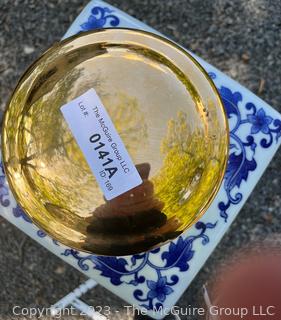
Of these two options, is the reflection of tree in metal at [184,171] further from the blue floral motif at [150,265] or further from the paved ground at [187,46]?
the paved ground at [187,46]

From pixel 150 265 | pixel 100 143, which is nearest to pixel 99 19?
pixel 100 143

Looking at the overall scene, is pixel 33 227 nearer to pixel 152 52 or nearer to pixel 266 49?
pixel 152 52

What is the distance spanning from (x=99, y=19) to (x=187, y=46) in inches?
7.8

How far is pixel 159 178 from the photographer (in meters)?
0.47

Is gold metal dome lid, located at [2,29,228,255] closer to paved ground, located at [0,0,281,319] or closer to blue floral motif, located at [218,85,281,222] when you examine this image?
blue floral motif, located at [218,85,281,222]

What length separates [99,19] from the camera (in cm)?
57

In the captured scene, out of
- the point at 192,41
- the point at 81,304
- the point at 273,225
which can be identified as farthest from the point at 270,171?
the point at 81,304

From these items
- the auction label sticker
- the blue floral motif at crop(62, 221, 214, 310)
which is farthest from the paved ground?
the auction label sticker

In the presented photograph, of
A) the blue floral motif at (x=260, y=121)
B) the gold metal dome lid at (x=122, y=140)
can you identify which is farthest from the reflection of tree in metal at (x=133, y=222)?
the blue floral motif at (x=260, y=121)

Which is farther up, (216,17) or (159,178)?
(216,17)

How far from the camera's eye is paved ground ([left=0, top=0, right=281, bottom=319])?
726 millimetres

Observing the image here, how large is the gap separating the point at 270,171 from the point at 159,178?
294 mm

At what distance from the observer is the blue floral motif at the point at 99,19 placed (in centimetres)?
57

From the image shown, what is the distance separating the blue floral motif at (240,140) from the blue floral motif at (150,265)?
0.04m
